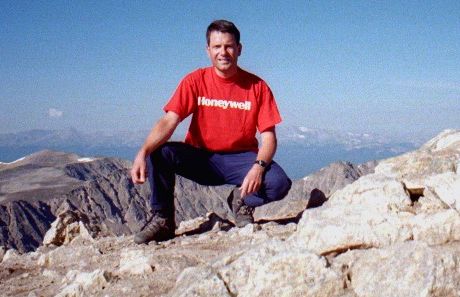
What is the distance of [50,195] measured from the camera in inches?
5679

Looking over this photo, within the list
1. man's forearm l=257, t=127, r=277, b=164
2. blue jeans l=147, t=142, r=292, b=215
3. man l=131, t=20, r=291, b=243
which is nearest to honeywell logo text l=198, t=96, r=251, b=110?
man l=131, t=20, r=291, b=243

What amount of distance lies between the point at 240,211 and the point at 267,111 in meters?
2.06

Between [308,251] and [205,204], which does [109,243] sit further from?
[205,204]

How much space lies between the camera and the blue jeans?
808 cm

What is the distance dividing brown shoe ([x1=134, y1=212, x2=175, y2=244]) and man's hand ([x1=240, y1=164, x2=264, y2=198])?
5.21 feet

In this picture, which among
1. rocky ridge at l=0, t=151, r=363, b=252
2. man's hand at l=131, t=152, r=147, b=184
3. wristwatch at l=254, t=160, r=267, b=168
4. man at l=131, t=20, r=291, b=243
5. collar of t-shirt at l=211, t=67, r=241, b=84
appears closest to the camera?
man's hand at l=131, t=152, r=147, b=184

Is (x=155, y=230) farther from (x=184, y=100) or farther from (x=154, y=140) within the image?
(x=184, y=100)

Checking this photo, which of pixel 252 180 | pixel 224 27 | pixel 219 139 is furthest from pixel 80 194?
pixel 252 180

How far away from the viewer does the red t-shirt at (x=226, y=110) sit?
27.7 ft

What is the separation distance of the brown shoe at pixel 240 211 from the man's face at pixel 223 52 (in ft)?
7.79

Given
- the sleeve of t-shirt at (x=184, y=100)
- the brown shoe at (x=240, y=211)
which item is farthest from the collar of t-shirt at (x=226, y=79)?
the brown shoe at (x=240, y=211)

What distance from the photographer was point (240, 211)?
8992 mm

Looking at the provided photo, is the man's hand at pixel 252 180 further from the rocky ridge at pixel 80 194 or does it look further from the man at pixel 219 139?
the rocky ridge at pixel 80 194

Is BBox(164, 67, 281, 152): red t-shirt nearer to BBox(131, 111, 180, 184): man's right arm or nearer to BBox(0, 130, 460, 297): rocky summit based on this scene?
BBox(131, 111, 180, 184): man's right arm
